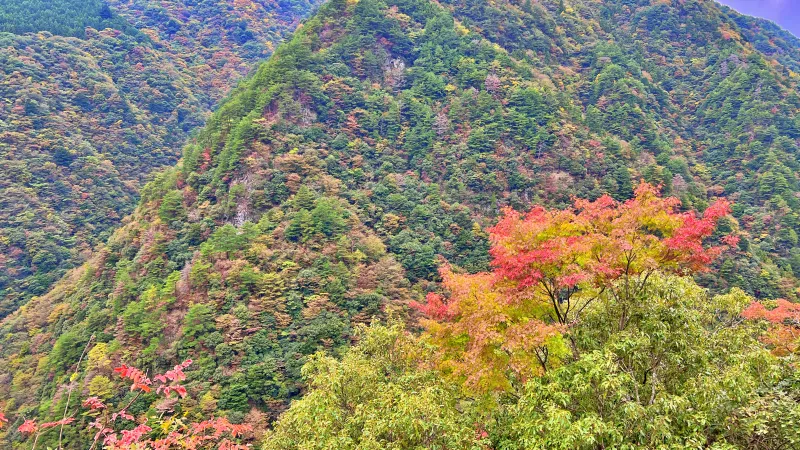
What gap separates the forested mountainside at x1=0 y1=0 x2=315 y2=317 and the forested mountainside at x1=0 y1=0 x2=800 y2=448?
1235 centimetres

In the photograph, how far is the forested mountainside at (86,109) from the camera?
43.6 metres

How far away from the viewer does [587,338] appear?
10508 millimetres

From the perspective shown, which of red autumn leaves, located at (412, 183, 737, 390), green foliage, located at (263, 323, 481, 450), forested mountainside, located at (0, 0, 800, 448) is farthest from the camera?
red autumn leaves, located at (412, 183, 737, 390)

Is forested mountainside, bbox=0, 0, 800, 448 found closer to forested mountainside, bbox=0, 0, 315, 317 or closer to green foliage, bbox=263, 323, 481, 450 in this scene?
green foliage, bbox=263, 323, 481, 450

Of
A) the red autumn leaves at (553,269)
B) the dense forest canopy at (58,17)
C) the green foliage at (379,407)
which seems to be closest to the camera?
the green foliage at (379,407)

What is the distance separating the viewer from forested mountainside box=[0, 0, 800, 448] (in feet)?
31.5

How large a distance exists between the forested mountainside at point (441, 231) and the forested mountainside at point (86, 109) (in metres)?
12.4

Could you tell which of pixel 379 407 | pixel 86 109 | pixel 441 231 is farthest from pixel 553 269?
pixel 86 109

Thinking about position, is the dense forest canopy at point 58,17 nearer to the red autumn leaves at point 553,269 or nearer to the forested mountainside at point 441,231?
the forested mountainside at point 441,231

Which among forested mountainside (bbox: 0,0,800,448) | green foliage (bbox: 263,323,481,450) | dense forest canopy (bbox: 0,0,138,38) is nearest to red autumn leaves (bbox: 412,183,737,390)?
forested mountainside (bbox: 0,0,800,448)

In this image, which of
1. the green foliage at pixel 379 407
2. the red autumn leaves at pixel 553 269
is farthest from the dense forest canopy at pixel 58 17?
the red autumn leaves at pixel 553 269

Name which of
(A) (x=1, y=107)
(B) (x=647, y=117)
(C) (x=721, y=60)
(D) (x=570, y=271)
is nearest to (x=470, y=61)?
(B) (x=647, y=117)

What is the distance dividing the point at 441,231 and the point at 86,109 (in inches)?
2217

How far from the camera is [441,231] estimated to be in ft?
116
